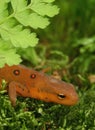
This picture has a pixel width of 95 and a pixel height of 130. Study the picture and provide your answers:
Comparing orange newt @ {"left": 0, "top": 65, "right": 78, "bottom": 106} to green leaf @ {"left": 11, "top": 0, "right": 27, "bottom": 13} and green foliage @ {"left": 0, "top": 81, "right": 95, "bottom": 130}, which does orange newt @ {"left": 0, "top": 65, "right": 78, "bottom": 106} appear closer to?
green foliage @ {"left": 0, "top": 81, "right": 95, "bottom": 130}

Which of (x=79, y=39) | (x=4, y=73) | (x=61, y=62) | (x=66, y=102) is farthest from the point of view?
(x=79, y=39)

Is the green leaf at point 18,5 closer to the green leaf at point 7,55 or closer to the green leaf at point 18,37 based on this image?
the green leaf at point 18,37

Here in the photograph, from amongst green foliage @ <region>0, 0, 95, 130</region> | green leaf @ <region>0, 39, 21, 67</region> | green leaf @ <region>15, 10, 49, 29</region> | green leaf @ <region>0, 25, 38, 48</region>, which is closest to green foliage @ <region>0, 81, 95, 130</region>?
green foliage @ <region>0, 0, 95, 130</region>

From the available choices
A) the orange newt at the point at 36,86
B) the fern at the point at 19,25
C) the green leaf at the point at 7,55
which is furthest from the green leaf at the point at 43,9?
the orange newt at the point at 36,86

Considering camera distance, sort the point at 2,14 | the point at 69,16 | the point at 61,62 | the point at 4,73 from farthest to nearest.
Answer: the point at 69,16
the point at 61,62
the point at 4,73
the point at 2,14

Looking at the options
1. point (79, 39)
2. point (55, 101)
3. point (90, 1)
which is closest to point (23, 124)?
point (55, 101)

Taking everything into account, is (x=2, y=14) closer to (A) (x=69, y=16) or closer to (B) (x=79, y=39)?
(B) (x=79, y=39)

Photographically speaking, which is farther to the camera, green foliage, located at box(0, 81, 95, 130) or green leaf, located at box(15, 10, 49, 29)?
green foliage, located at box(0, 81, 95, 130)
